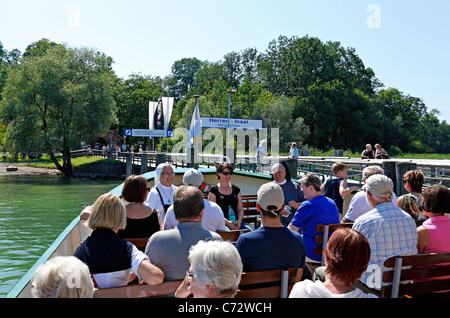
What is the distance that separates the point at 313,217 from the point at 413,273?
1.44 metres

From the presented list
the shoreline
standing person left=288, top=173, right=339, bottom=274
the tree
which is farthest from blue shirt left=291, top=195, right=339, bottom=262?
the shoreline

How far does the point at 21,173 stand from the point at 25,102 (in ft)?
31.4

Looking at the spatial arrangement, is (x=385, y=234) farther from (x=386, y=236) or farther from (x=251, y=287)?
(x=251, y=287)

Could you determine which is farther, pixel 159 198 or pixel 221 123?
pixel 221 123

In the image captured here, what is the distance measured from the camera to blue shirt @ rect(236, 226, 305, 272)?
3.29m

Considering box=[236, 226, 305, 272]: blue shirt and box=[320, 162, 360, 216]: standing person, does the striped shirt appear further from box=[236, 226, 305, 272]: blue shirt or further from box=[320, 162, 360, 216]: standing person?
box=[320, 162, 360, 216]: standing person

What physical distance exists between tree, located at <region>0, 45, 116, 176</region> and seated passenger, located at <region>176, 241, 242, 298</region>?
42130 millimetres

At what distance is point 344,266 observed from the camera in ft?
7.70

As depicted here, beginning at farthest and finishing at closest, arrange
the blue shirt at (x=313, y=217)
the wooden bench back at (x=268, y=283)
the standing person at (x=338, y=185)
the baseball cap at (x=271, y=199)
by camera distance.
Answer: the standing person at (x=338, y=185) < the blue shirt at (x=313, y=217) < the baseball cap at (x=271, y=199) < the wooden bench back at (x=268, y=283)

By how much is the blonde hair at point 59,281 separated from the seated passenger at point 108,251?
1.00m

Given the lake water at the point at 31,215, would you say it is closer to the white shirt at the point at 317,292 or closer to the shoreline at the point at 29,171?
the shoreline at the point at 29,171

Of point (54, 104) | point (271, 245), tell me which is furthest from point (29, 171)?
point (271, 245)

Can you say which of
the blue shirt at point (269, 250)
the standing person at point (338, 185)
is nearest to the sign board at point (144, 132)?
the standing person at point (338, 185)

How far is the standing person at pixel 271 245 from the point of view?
10.8 feet
